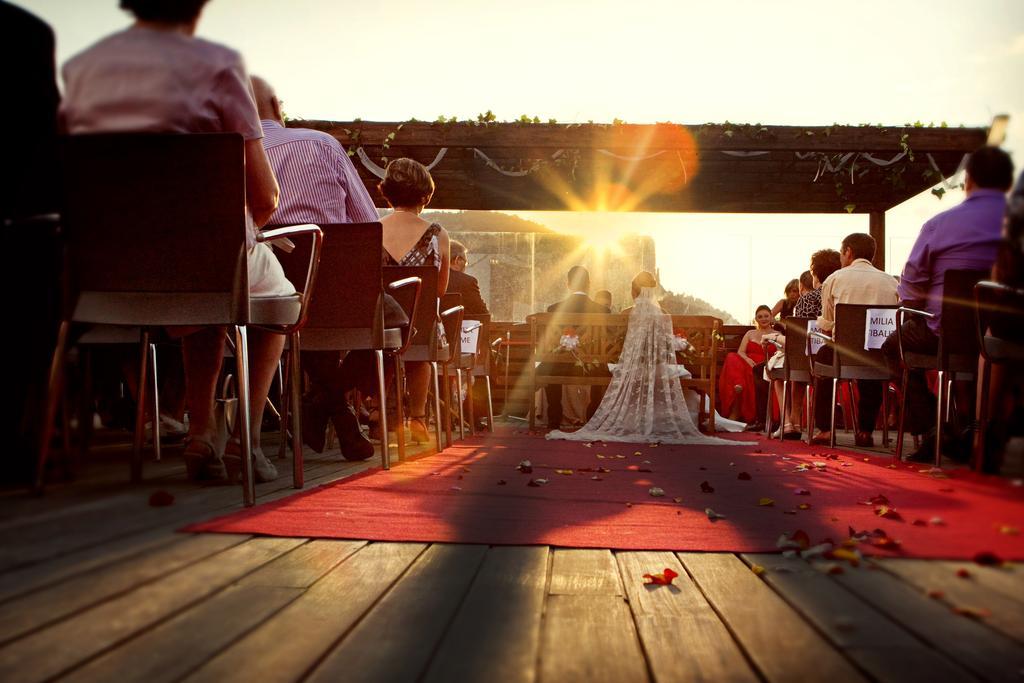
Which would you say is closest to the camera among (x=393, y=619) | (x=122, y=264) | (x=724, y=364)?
(x=122, y=264)

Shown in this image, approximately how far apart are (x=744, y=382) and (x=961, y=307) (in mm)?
8590

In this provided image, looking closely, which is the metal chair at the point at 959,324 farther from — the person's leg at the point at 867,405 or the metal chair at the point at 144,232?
the person's leg at the point at 867,405

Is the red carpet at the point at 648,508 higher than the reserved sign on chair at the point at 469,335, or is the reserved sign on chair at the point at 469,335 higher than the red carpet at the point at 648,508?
the reserved sign on chair at the point at 469,335

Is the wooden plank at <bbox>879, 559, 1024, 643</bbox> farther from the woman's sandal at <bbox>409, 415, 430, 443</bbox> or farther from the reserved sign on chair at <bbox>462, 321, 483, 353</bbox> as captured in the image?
the reserved sign on chair at <bbox>462, 321, 483, 353</bbox>

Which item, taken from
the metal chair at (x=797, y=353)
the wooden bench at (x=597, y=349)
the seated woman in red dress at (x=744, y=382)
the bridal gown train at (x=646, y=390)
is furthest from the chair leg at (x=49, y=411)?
the seated woman in red dress at (x=744, y=382)

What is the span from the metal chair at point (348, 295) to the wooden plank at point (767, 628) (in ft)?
4.92

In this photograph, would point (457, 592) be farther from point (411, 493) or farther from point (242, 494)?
point (411, 493)

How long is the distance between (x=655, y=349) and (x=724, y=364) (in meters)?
2.68

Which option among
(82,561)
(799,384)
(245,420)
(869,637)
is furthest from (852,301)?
(82,561)

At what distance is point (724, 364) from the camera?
9.11 metres

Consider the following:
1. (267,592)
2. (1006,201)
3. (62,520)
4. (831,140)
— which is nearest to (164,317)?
(62,520)

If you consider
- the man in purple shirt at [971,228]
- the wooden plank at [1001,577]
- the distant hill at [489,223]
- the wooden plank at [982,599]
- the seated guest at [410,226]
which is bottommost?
the wooden plank at [982,599]

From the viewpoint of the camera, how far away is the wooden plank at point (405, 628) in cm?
90

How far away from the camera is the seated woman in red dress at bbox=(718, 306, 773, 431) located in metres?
8.46
